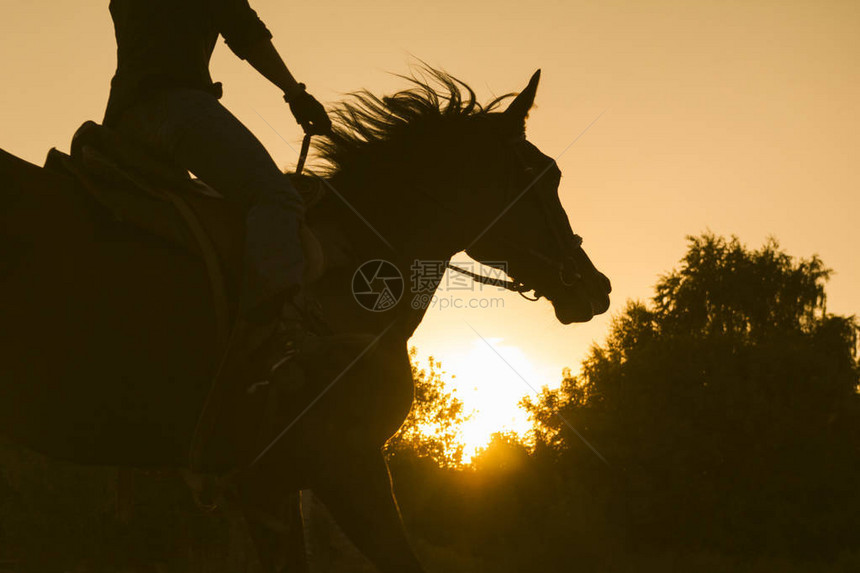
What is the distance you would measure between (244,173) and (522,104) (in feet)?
7.10

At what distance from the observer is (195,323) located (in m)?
3.36

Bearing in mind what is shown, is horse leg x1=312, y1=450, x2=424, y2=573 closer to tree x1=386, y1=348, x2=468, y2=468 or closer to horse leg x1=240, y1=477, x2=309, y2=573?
horse leg x1=240, y1=477, x2=309, y2=573

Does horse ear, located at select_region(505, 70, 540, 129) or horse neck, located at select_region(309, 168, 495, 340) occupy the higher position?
horse ear, located at select_region(505, 70, 540, 129)

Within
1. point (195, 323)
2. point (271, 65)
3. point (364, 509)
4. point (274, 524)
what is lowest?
point (274, 524)

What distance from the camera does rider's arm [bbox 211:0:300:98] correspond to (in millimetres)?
4164

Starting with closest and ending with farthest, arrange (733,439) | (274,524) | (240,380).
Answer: (240,380)
(274,524)
(733,439)

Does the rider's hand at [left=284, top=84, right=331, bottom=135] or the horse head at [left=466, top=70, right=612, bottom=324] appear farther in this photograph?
the horse head at [left=466, top=70, right=612, bottom=324]

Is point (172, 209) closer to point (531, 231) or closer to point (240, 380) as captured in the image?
point (240, 380)

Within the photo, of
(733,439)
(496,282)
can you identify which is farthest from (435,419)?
(496,282)

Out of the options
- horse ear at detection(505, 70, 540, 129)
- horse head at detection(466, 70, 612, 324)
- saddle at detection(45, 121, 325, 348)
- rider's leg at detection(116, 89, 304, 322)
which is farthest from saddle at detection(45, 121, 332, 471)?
horse ear at detection(505, 70, 540, 129)

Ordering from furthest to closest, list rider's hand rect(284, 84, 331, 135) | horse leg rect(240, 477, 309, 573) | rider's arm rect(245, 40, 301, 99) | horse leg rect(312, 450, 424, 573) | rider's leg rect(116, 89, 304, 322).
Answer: rider's arm rect(245, 40, 301, 99) → rider's hand rect(284, 84, 331, 135) → horse leg rect(240, 477, 309, 573) → horse leg rect(312, 450, 424, 573) → rider's leg rect(116, 89, 304, 322)

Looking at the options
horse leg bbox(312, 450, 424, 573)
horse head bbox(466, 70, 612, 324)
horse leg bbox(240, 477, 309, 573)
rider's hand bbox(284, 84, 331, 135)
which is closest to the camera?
horse leg bbox(312, 450, 424, 573)

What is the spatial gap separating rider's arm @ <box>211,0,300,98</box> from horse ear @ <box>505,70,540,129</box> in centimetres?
141

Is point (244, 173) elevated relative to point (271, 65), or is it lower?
lower
